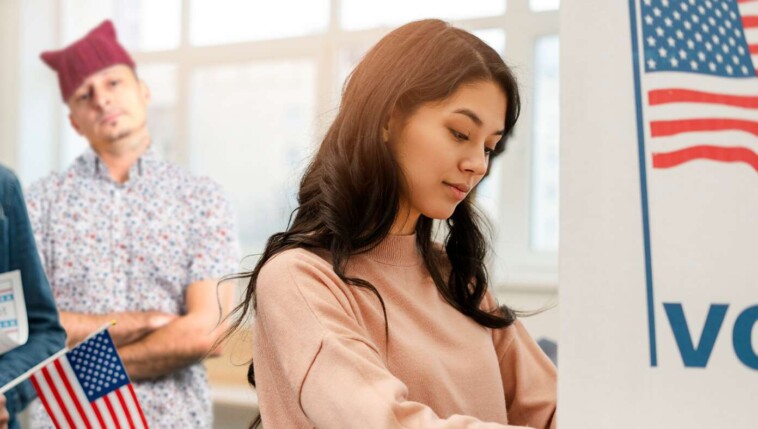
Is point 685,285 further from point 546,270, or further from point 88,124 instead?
point 546,270

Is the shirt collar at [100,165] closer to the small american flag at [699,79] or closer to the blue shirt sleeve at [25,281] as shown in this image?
the blue shirt sleeve at [25,281]

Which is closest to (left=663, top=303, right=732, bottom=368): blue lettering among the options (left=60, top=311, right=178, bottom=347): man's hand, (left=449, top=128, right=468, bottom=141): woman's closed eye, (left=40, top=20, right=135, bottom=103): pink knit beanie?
(left=449, top=128, right=468, bottom=141): woman's closed eye

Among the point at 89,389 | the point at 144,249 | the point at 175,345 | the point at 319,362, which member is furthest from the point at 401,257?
the point at 144,249

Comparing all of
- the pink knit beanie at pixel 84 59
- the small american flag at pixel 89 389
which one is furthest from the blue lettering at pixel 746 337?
the pink knit beanie at pixel 84 59

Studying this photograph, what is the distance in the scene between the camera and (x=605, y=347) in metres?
0.80

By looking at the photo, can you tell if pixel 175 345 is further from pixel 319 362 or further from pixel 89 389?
pixel 319 362

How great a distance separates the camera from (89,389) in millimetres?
1732

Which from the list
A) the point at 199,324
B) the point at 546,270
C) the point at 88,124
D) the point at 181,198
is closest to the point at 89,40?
the point at 88,124

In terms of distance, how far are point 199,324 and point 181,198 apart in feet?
1.36

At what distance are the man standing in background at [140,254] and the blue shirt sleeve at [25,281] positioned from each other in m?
0.87

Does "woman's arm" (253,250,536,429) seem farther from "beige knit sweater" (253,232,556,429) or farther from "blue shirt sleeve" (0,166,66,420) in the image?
"blue shirt sleeve" (0,166,66,420)

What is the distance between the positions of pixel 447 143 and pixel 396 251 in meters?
0.19

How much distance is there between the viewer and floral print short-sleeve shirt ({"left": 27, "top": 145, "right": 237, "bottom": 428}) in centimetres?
283

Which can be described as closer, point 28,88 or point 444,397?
point 444,397
